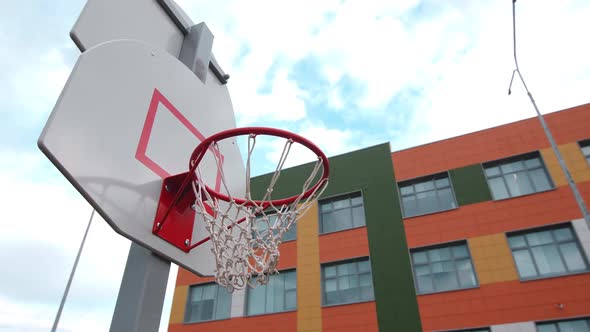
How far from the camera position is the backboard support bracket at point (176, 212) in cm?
303

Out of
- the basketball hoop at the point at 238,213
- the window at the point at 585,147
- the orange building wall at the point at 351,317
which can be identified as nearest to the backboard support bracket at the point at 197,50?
the basketball hoop at the point at 238,213

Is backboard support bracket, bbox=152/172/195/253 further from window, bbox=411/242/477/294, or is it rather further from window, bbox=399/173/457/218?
window, bbox=399/173/457/218

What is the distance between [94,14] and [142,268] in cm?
183

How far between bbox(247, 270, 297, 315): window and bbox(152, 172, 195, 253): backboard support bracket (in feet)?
39.3

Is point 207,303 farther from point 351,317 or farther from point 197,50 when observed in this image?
point 197,50

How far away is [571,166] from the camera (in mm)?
13172

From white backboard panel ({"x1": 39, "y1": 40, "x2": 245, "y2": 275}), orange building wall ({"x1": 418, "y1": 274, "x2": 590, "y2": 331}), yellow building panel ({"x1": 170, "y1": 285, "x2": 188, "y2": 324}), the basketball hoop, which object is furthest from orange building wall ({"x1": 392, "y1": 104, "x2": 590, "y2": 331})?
white backboard panel ({"x1": 39, "y1": 40, "x2": 245, "y2": 275})

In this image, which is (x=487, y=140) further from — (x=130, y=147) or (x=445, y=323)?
(x=130, y=147)

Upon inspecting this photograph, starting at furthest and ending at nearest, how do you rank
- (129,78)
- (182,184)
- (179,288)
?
(179,288)
(182,184)
(129,78)

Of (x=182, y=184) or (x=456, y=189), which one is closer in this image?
(x=182, y=184)

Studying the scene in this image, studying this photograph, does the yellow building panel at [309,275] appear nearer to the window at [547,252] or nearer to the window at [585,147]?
the window at [547,252]

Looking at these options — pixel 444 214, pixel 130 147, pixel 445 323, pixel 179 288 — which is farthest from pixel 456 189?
pixel 130 147

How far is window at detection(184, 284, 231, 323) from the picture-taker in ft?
50.8

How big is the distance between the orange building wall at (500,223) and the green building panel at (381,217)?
43cm
